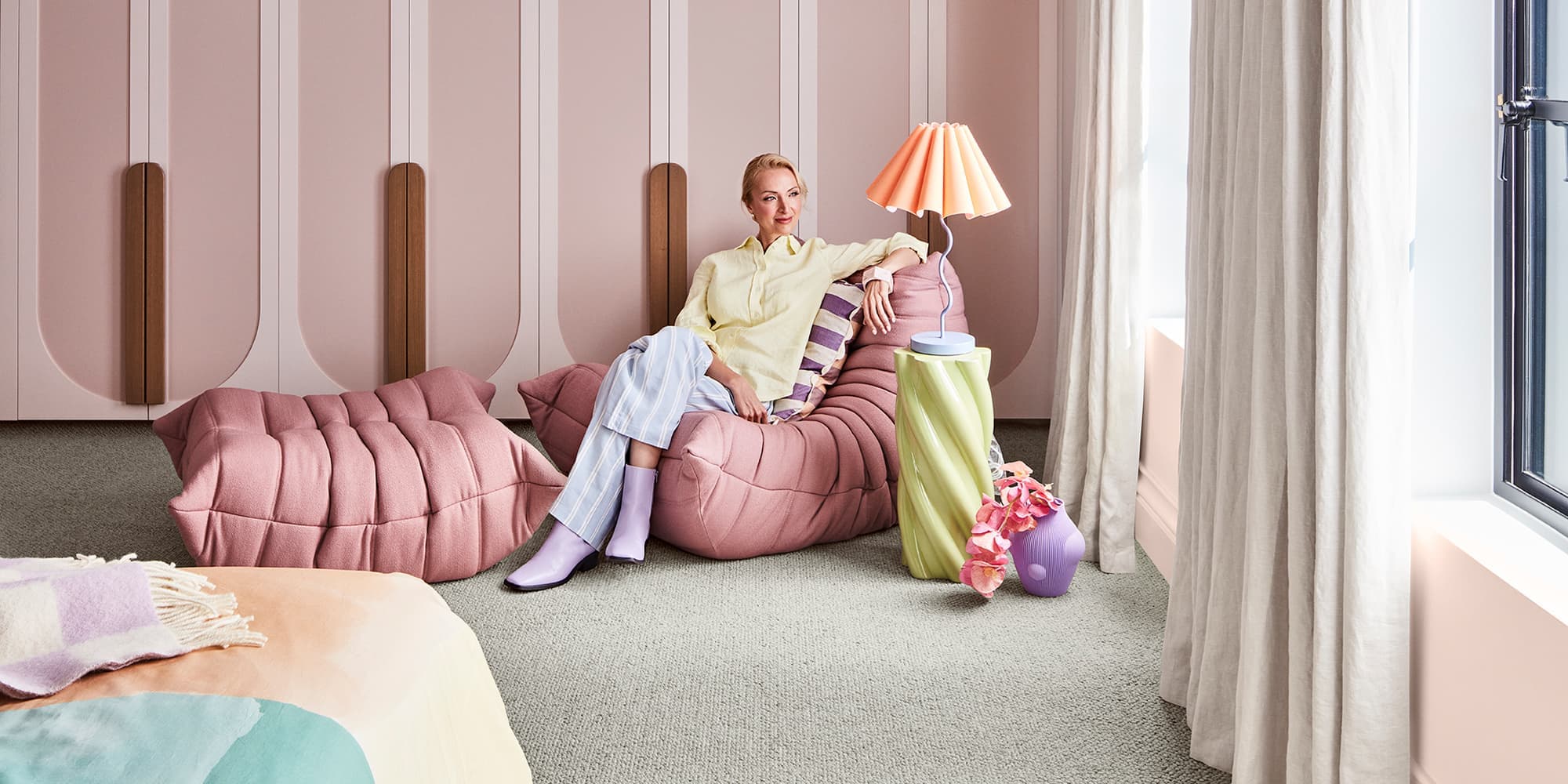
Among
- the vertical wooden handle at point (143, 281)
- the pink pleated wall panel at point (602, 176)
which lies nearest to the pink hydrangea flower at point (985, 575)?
the pink pleated wall panel at point (602, 176)

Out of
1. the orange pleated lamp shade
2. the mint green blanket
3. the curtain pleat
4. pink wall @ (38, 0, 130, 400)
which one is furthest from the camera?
pink wall @ (38, 0, 130, 400)

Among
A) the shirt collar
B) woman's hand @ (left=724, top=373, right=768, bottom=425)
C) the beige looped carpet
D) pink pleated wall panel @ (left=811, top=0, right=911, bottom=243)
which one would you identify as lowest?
the beige looped carpet

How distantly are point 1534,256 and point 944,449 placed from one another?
4.47 ft

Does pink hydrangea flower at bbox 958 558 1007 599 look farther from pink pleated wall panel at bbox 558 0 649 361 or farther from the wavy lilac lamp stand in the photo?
pink pleated wall panel at bbox 558 0 649 361

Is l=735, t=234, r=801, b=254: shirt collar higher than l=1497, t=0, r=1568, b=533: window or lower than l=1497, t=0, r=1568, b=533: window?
higher

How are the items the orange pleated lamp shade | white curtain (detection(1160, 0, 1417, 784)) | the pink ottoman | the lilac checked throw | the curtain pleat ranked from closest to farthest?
the lilac checked throw, white curtain (detection(1160, 0, 1417, 784)), the pink ottoman, the orange pleated lamp shade, the curtain pleat

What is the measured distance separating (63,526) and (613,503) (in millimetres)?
1565

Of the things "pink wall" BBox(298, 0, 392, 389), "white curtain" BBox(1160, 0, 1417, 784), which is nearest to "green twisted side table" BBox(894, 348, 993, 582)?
"white curtain" BBox(1160, 0, 1417, 784)

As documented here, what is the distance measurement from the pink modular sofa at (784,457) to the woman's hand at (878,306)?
9cm

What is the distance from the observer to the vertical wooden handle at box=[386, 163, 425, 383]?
4.43 m

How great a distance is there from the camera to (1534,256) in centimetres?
160

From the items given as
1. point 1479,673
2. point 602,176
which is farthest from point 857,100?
point 1479,673

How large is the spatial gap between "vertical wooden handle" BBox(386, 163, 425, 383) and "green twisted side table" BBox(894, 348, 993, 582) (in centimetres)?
235

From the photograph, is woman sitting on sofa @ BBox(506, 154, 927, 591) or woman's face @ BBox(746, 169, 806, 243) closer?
woman sitting on sofa @ BBox(506, 154, 927, 591)
